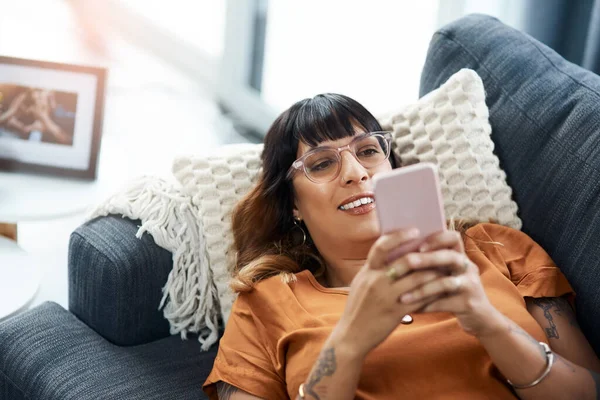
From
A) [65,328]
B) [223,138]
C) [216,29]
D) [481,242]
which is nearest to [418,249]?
[481,242]

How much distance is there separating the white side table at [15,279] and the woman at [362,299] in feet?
1.67

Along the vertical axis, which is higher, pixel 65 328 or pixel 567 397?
pixel 567 397

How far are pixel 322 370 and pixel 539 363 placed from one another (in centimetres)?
34

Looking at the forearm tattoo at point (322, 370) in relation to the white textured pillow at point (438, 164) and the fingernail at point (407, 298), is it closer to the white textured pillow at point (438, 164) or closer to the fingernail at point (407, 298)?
the fingernail at point (407, 298)

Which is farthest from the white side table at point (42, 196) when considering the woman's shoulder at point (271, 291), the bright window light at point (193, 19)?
the bright window light at point (193, 19)

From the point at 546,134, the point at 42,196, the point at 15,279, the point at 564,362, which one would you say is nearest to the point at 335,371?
the point at 564,362

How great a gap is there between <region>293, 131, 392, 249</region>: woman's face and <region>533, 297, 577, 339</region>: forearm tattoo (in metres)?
0.32

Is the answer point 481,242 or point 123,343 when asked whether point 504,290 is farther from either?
point 123,343

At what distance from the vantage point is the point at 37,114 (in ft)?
7.29

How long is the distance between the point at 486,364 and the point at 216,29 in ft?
9.79

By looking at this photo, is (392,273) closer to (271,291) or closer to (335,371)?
(335,371)

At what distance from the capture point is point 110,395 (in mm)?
1619

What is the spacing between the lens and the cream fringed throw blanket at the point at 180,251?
1786 millimetres

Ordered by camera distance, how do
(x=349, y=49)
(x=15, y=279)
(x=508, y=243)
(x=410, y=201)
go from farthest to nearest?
(x=349, y=49) < (x=15, y=279) < (x=508, y=243) < (x=410, y=201)
